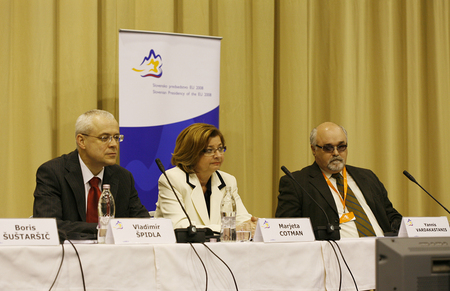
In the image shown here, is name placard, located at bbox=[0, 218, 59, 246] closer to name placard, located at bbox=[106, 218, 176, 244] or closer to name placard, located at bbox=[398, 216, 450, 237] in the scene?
name placard, located at bbox=[106, 218, 176, 244]

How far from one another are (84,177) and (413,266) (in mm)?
2122

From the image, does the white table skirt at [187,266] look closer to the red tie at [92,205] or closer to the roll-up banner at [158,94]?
the red tie at [92,205]

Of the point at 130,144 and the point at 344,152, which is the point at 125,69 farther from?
Answer: the point at 344,152

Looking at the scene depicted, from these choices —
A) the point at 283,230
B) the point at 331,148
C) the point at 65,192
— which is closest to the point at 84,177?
the point at 65,192

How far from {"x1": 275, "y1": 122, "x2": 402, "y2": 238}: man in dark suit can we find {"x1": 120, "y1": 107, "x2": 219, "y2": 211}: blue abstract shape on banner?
1.08 metres

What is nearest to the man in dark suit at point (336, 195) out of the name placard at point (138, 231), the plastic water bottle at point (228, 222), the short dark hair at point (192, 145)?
the short dark hair at point (192, 145)

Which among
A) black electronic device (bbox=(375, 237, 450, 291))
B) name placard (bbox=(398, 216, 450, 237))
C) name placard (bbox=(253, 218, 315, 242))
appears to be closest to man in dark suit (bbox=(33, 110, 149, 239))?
name placard (bbox=(253, 218, 315, 242))

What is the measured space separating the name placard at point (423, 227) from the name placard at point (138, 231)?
3.81 ft

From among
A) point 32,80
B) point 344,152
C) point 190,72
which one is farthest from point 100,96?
point 344,152

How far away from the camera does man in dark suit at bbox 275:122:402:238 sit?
3070 millimetres

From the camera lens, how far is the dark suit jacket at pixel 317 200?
10.1ft

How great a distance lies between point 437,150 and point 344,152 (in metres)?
2.39

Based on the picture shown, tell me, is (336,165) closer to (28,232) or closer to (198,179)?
(198,179)

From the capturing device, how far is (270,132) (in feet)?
15.3
